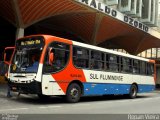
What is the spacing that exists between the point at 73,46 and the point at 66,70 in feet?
3.96

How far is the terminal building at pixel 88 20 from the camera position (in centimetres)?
2641

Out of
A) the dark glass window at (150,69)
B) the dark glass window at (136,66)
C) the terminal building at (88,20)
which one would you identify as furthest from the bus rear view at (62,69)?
the terminal building at (88,20)

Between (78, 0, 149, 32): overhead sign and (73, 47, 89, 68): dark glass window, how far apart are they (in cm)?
1124

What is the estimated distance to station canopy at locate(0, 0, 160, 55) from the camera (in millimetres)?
25922

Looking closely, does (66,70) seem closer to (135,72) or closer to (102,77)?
(102,77)

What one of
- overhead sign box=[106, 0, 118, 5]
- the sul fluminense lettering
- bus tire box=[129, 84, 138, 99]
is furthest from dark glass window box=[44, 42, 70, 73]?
overhead sign box=[106, 0, 118, 5]

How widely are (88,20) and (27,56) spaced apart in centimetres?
1936

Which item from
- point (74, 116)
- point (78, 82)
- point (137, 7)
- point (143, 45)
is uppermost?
point (137, 7)

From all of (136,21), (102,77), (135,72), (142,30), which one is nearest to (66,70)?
(102,77)

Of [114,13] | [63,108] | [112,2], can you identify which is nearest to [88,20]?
[114,13]

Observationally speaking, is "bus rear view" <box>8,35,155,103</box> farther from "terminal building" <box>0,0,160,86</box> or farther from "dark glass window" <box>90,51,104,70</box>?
"terminal building" <box>0,0,160,86</box>

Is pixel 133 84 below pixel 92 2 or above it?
below

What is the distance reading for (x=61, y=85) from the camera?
1450 cm

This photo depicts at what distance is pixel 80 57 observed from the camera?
51.5ft
